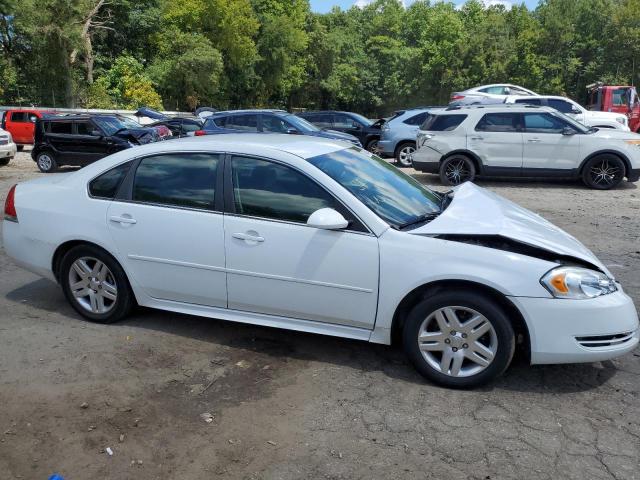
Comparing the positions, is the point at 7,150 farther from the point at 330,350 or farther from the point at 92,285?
the point at 330,350

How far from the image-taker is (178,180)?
4.46 meters

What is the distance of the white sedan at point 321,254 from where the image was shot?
141 inches

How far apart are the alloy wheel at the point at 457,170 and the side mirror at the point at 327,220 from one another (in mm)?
9488

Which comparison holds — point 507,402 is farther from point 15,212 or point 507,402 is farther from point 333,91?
point 333,91

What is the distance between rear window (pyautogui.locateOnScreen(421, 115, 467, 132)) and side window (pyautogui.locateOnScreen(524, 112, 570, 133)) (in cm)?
130

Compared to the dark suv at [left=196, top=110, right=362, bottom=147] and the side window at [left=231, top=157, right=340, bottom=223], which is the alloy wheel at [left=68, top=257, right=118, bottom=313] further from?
the dark suv at [left=196, top=110, right=362, bottom=147]

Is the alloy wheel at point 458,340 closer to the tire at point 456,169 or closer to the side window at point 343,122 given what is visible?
the tire at point 456,169

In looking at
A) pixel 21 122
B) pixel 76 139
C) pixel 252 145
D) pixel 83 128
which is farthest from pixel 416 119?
pixel 21 122

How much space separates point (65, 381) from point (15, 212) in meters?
1.86

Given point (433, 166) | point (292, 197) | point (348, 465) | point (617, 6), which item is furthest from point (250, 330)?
point (617, 6)

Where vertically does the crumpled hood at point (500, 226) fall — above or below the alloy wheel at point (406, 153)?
above

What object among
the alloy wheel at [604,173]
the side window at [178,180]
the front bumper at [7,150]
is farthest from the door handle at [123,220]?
the front bumper at [7,150]

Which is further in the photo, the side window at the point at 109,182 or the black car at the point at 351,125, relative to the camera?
the black car at the point at 351,125

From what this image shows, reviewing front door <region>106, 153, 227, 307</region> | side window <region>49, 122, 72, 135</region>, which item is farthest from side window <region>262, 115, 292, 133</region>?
front door <region>106, 153, 227, 307</region>
